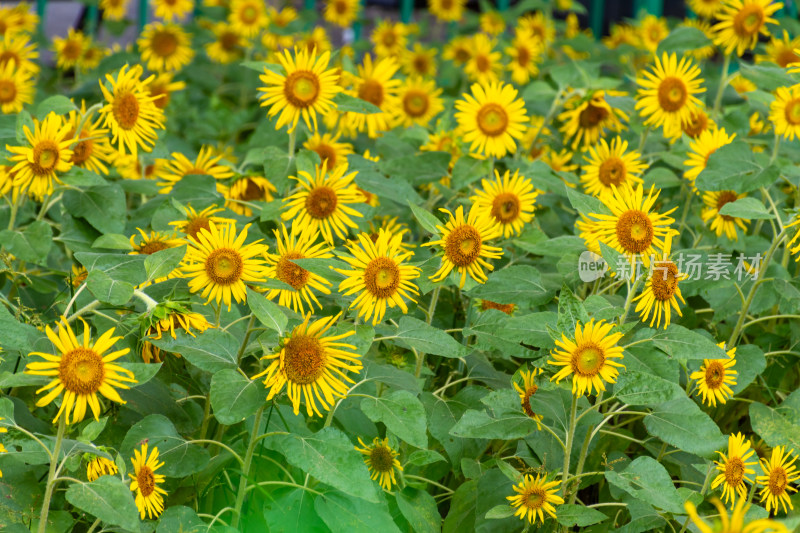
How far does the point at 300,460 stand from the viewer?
165 cm

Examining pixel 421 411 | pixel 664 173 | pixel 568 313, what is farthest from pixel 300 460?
pixel 664 173

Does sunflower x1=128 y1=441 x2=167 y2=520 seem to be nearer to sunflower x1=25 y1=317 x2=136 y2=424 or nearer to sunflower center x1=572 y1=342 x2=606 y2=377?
sunflower x1=25 y1=317 x2=136 y2=424

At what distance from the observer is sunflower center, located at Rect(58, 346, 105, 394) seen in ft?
4.86

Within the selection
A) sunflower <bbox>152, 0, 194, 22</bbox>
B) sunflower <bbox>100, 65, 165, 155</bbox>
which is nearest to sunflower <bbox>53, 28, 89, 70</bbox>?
sunflower <bbox>152, 0, 194, 22</bbox>

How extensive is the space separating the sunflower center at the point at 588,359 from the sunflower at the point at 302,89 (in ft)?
3.25

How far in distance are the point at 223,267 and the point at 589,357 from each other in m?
0.71

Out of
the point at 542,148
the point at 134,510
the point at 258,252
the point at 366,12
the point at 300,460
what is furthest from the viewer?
the point at 366,12

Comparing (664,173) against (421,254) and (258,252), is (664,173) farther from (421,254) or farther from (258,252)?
(258,252)

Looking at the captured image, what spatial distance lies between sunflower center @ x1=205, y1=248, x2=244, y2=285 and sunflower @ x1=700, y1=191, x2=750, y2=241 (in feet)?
4.30

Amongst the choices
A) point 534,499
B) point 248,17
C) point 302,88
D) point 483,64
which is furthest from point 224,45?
point 534,499

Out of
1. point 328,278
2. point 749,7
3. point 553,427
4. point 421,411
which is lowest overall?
point 553,427

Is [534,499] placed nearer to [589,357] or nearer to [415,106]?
[589,357]

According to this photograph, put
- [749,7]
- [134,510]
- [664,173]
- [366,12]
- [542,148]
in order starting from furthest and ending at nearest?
[366,12], [542,148], [749,7], [664,173], [134,510]

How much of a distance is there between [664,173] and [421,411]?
1.28 m
